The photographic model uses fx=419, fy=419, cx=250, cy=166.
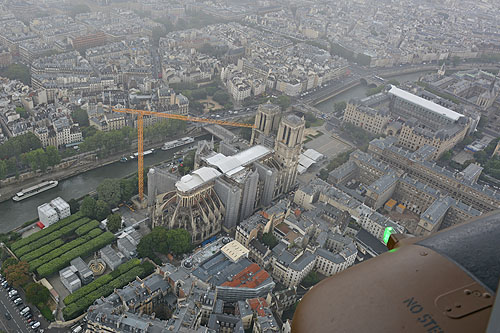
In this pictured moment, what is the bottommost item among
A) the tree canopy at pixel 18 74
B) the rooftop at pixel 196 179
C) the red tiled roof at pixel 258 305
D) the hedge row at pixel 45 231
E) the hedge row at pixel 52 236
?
the tree canopy at pixel 18 74

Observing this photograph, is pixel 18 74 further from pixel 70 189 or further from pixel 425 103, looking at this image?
pixel 425 103

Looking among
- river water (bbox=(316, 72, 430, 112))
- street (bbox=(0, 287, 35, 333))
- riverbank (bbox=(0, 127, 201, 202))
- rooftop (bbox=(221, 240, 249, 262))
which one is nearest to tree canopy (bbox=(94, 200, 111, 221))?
riverbank (bbox=(0, 127, 201, 202))

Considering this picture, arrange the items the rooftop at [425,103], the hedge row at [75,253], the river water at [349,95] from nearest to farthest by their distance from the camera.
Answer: the hedge row at [75,253], the rooftop at [425,103], the river water at [349,95]

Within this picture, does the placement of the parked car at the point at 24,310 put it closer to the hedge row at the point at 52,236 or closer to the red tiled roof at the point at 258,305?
the hedge row at the point at 52,236

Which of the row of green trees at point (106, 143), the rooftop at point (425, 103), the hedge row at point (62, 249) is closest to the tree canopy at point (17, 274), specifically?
the hedge row at point (62, 249)

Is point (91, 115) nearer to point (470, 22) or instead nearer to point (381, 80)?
point (381, 80)

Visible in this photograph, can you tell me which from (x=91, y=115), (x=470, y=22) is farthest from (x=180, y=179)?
(x=470, y=22)
